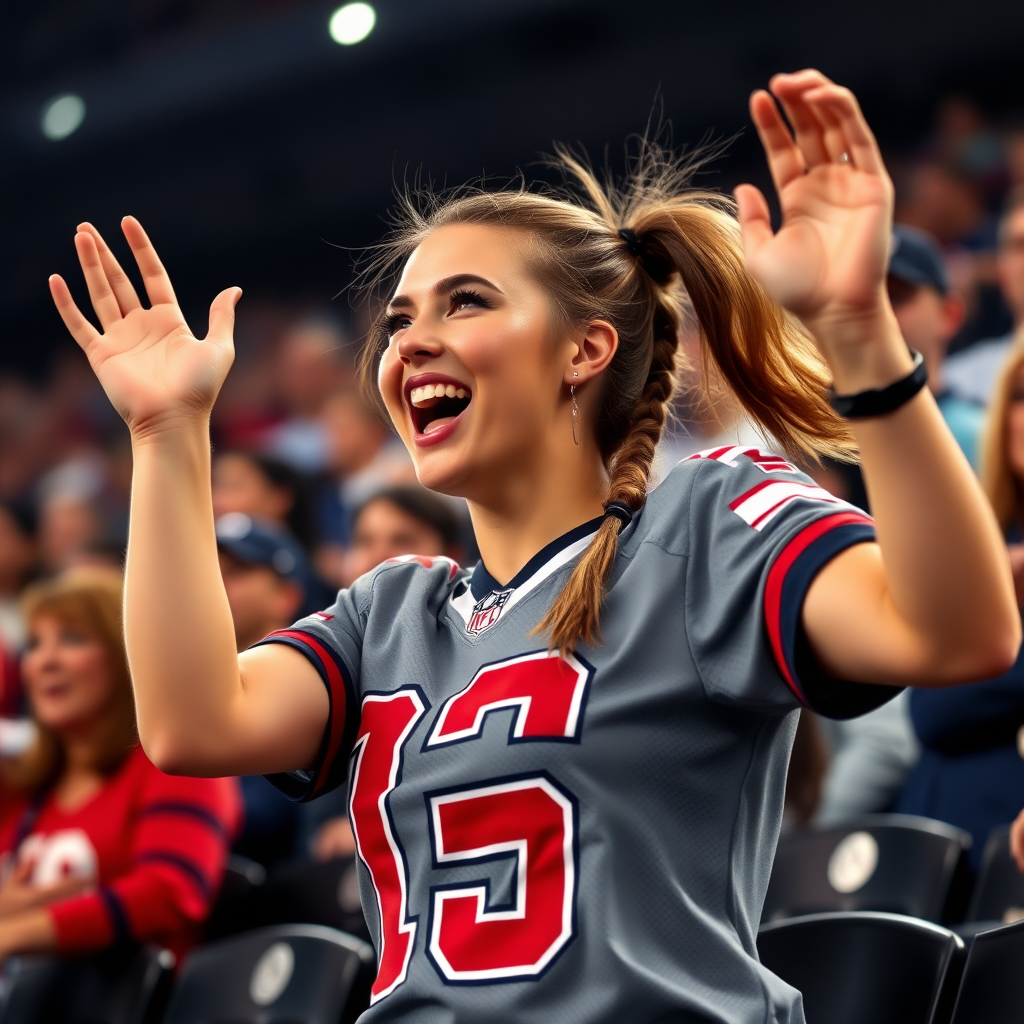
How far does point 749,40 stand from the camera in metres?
7.93

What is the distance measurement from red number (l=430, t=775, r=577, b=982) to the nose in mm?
491

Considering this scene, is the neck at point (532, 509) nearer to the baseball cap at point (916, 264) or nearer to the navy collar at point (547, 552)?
the navy collar at point (547, 552)

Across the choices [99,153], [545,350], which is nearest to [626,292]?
[545,350]

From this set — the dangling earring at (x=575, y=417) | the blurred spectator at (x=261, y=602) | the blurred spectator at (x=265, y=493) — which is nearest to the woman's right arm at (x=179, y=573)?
the dangling earring at (x=575, y=417)

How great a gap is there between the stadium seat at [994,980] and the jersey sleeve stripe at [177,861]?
1615 millimetres

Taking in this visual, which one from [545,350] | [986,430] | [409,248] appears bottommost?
[986,430]

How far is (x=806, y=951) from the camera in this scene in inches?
77.5

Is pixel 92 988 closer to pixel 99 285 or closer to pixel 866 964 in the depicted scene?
pixel 866 964

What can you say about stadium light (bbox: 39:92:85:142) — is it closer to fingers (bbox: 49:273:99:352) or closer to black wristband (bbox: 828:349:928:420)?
fingers (bbox: 49:273:99:352)

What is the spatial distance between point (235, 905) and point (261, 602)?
87 centimetres

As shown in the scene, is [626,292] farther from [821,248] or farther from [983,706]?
[983,706]

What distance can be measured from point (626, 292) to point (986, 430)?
1.21 meters

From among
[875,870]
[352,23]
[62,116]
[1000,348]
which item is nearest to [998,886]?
[875,870]

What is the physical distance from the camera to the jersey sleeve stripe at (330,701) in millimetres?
1562
